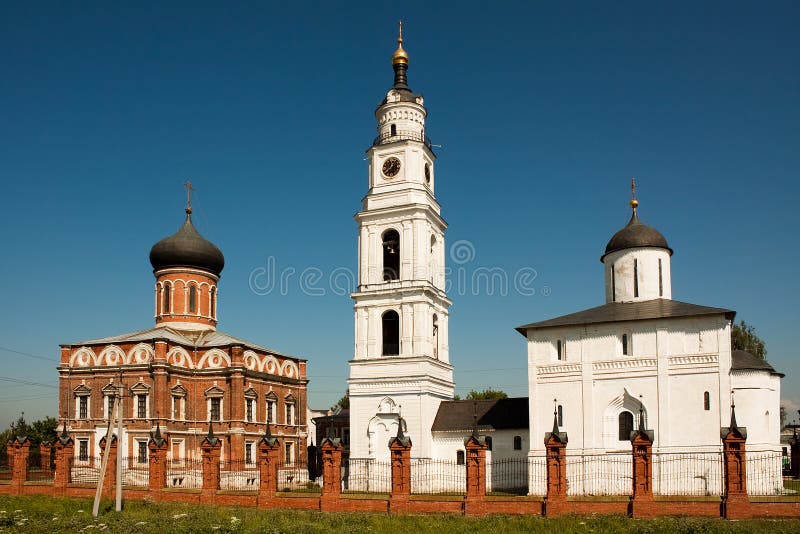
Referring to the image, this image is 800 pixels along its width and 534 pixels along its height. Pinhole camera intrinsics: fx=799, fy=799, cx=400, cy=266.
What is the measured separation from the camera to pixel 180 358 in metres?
35.7

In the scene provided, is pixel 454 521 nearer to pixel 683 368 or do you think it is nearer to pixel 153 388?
pixel 683 368

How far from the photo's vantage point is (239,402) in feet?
116

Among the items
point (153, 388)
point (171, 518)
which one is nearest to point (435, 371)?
point (153, 388)

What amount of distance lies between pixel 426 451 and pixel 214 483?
30.5 feet

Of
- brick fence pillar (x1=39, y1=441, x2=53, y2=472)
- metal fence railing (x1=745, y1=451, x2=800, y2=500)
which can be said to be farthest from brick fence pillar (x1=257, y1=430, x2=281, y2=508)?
metal fence railing (x1=745, y1=451, x2=800, y2=500)

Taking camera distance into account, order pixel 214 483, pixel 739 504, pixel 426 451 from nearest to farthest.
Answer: pixel 739 504, pixel 214 483, pixel 426 451

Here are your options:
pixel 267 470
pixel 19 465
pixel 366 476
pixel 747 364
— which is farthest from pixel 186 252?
pixel 747 364

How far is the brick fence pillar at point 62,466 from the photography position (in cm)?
2719

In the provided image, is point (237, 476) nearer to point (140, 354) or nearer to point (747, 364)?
point (140, 354)

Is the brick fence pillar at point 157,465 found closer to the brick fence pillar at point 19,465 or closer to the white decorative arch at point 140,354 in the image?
the brick fence pillar at point 19,465

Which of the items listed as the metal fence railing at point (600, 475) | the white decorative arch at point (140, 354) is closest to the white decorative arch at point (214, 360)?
the white decorative arch at point (140, 354)

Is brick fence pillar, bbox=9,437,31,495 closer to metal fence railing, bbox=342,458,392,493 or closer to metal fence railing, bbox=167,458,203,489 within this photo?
metal fence railing, bbox=167,458,203,489

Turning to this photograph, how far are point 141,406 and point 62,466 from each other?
24.1 feet

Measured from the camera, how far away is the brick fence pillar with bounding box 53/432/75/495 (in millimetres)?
27188
